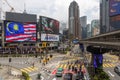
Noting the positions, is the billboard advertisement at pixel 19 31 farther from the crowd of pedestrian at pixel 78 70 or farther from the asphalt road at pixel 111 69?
A: the crowd of pedestrian at pixel 78 70

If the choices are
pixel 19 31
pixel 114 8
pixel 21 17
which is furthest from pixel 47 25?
pixel 114 8

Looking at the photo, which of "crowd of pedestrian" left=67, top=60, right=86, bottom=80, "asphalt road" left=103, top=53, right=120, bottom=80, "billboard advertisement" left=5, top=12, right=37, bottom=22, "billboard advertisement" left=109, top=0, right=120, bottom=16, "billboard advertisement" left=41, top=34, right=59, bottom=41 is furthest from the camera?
"billboard advertisement" left=41, top=34, right=59, bottom=41

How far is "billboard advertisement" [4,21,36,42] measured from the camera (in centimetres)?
13038

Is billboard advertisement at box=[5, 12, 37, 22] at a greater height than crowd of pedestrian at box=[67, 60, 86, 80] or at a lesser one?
greater

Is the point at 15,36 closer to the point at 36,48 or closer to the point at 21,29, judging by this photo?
the point at 21,29

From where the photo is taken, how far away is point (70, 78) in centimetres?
5531

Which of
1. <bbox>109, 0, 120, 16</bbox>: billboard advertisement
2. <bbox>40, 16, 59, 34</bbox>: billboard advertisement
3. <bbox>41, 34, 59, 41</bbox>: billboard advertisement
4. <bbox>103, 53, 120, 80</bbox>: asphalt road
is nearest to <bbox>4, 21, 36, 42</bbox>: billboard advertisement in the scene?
<bbox>41, 34, 59, 41</bbox>: billboard advertisement

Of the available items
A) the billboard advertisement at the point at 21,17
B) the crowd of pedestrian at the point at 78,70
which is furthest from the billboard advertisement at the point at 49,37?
the crowd of pedestrian at the point at 78,70

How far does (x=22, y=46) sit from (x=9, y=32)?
42.5 feet

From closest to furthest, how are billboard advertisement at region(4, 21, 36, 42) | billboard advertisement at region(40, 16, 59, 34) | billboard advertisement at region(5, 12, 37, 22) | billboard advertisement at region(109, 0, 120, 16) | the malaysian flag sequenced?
billboard advertisement at region(109, 0, 120, 16), billboard advertisement at region(4, 21, 36, 42), the malaysian flag, billboard advertisement at region(5, 12, 37, 22), billboard advertisement at region(40, 16, 59, 34)

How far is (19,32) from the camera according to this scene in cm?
13362

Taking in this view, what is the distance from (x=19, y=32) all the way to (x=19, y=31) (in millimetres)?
628

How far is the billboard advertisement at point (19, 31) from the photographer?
130375 millimetres

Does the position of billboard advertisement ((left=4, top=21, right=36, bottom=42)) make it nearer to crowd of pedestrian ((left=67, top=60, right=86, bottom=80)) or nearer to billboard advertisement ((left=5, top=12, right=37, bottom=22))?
billboard advertisement ((left=5, top=12, right=37, bottom=22))
